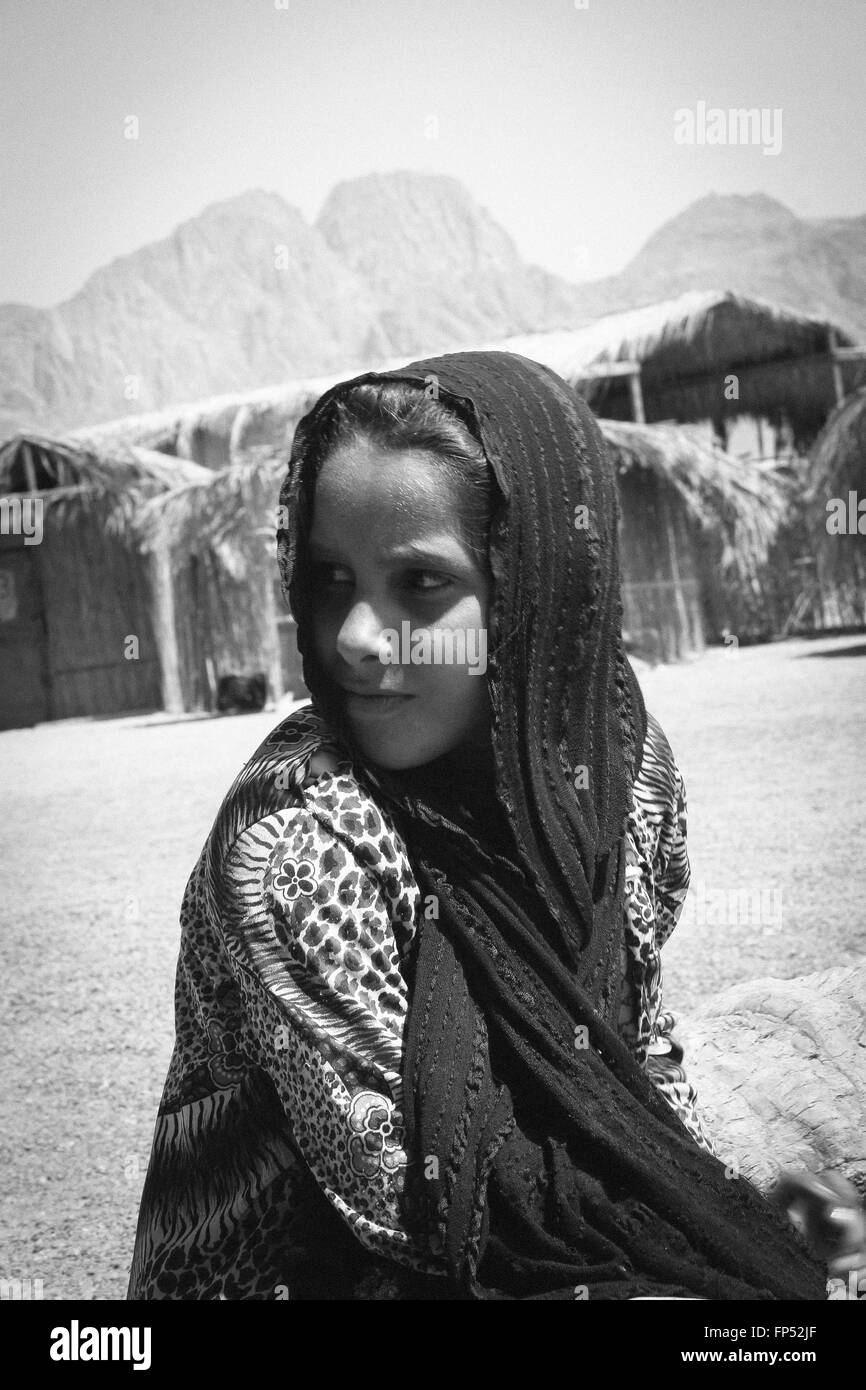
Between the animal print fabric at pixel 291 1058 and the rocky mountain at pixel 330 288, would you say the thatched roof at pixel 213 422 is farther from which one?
the animal print fabric at pixel 291 1058

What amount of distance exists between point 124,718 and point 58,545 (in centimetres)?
172

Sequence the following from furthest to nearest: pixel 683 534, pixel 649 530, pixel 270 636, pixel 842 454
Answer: pixel 683 534 → pixel 649 530 → pixel 270 636 → pixel 842 454

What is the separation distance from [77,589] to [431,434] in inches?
417

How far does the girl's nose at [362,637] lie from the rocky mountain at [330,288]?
2.64m

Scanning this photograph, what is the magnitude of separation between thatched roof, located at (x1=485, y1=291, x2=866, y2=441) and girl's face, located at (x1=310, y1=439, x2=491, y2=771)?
1132 cm

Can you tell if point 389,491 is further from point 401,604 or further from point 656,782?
point 656,782

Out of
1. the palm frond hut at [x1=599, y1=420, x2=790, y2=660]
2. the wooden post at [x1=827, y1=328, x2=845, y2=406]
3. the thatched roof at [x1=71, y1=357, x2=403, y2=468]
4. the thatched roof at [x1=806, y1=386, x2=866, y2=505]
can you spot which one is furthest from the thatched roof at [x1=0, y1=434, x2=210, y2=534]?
the wooden post at [x1=827, y1=328, x2=845, y2=406]

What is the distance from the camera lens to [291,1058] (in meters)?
1.12

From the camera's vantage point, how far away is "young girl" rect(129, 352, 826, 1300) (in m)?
1.13

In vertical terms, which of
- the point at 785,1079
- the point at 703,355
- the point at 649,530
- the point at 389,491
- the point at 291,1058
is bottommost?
the point at 785,1079

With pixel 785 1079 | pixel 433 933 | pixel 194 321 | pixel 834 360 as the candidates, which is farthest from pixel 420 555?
pixel 834 360

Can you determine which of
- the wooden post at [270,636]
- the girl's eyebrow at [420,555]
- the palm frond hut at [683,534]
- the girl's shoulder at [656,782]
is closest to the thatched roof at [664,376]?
the palm frond hut at [683,534]
